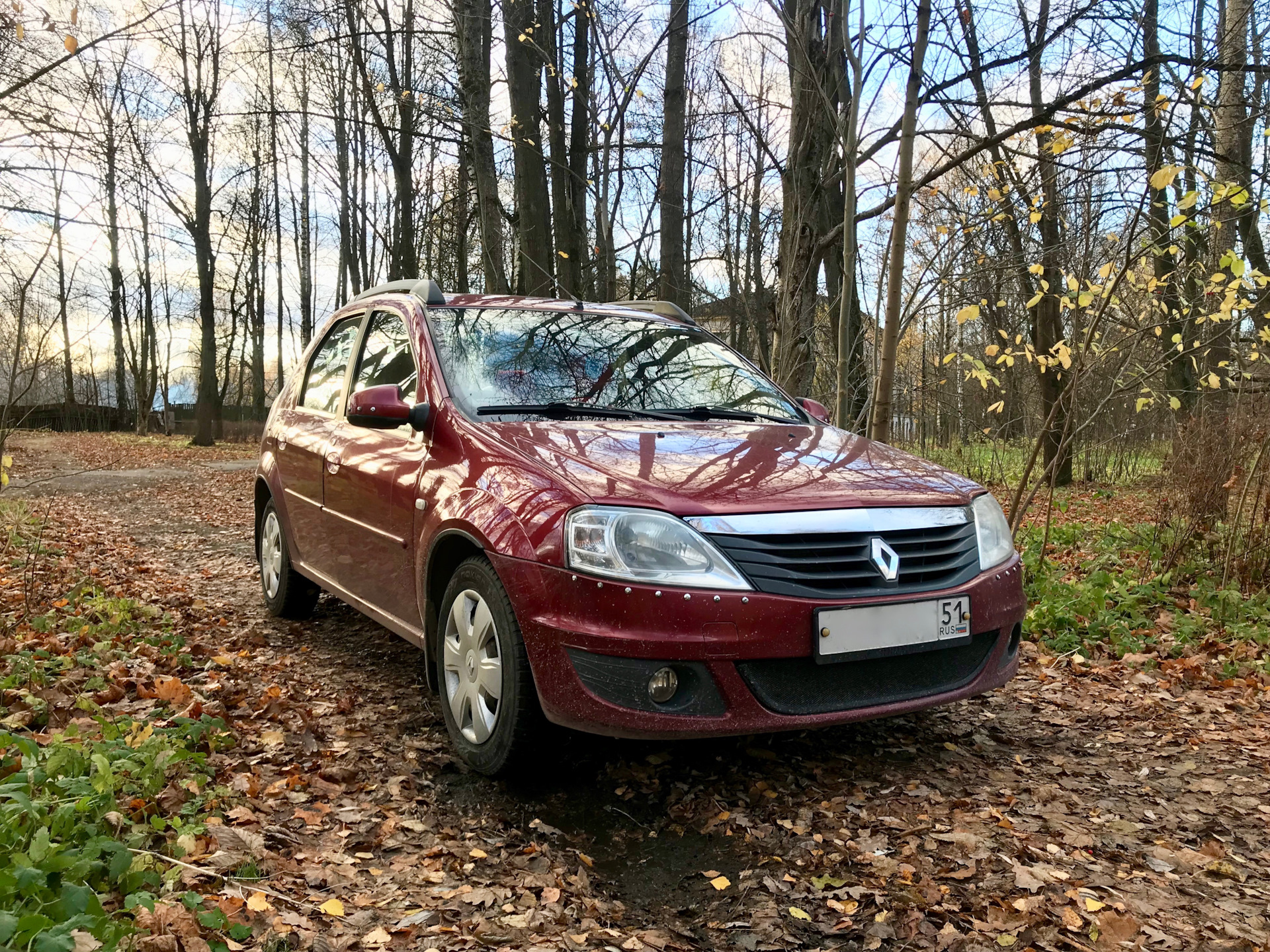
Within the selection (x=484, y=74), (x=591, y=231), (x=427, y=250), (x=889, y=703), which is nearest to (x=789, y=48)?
(x=484, y=74)

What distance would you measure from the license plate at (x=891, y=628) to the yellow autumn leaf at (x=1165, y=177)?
2.83m

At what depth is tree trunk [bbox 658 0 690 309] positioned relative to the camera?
10.6m

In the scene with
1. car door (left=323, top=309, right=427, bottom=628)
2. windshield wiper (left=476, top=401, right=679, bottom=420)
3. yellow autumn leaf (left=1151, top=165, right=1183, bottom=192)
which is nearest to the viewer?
windshield wiper (left=476, top=401, right=679, bottom=420)

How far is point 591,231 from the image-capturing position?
15531 millimetres

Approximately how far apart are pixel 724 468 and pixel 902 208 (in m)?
3.81

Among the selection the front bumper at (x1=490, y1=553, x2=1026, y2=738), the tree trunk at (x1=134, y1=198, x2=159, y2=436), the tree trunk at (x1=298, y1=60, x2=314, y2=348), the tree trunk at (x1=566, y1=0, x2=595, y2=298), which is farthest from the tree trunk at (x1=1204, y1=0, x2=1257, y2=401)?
the tree trunk at (x1=134, y1=198, x2=159, y2=436)

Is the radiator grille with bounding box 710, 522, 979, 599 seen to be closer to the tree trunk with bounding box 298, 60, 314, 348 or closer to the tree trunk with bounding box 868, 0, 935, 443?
the tree trunk with bounding box 868, 0, 935, 443

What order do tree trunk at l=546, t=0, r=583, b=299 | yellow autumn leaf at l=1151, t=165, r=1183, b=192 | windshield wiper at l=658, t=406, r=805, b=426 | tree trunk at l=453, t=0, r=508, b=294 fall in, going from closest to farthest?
windshield wiper at l=658, t=406, r=805, b=426 → yellow autumn leaf at l=1151, t=165, r=1183, b=192 → tree trunk at l=453, t=0, r=508, b=294 → tree trunk at l=546, t=0, r=583, b=299

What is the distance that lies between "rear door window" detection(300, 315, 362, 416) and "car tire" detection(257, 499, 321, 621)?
0.76m

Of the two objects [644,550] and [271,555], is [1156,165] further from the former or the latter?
[271,555]

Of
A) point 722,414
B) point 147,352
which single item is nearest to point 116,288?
point 147,352

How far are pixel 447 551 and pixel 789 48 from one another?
19.5 feet

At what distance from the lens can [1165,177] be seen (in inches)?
181

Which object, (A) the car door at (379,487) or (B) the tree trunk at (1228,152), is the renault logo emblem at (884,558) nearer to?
(A) the car door at (379,487)
